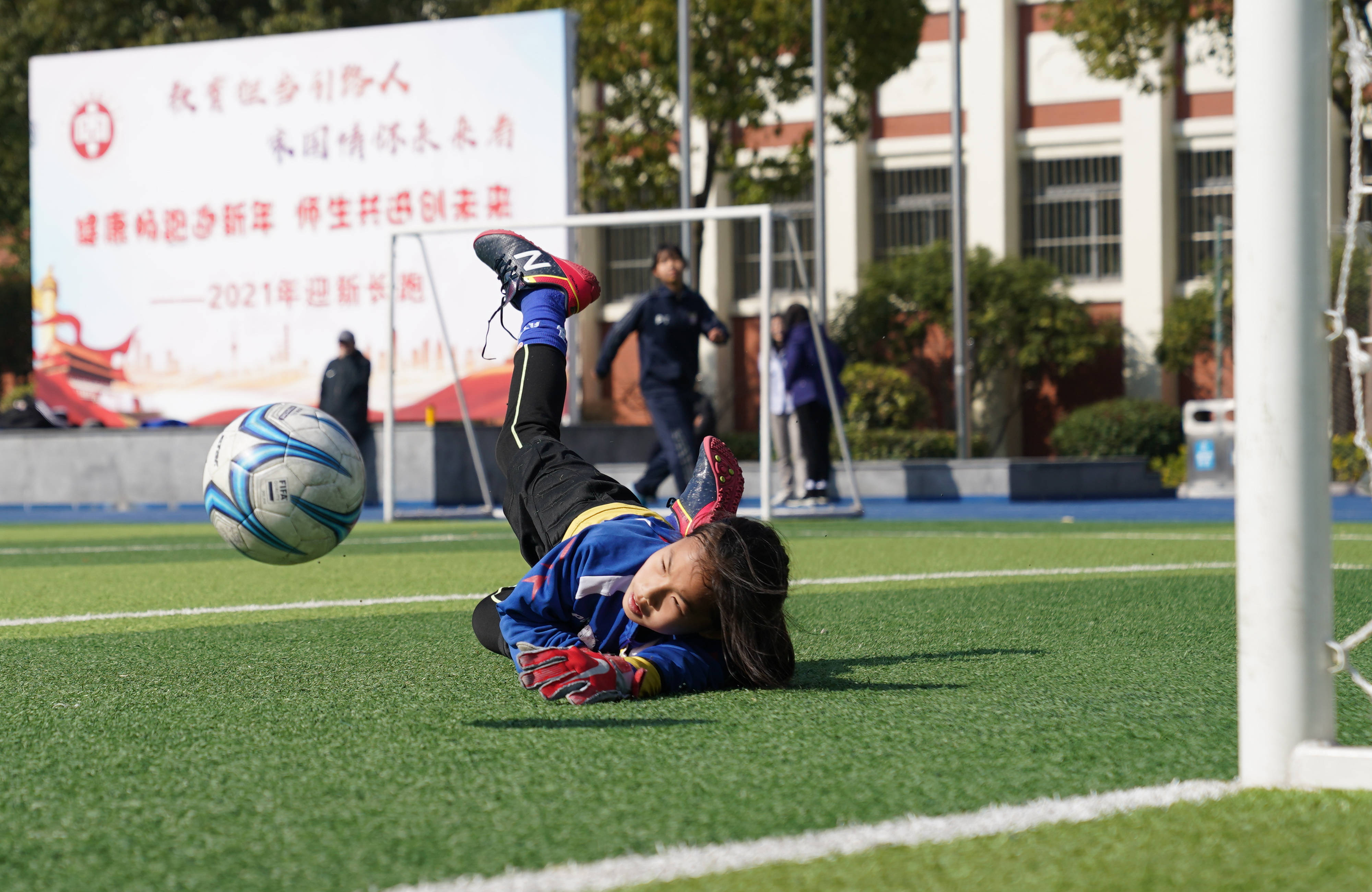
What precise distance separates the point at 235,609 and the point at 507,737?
266cm

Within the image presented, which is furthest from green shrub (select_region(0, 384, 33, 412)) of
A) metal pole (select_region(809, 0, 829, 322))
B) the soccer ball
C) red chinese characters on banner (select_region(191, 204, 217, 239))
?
the soccer ball

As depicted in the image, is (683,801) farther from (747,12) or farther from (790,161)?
(790,161)

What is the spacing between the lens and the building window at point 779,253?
2555 cm

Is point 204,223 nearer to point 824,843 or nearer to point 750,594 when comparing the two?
point 750,594

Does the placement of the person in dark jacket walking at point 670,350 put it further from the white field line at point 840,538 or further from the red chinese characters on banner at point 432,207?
the red chinese characters on banner at point 432,207

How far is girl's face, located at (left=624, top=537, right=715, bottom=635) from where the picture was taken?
2963 millimetres

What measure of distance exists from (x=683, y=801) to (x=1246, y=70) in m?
1.23

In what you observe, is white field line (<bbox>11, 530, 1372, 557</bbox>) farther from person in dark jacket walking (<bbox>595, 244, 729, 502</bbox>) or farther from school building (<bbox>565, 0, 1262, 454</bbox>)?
school building (<bbox>565, 0, 1262, 454</bbox>)

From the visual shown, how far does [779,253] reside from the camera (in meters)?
25.4

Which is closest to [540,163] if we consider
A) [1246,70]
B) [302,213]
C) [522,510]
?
[302,213]

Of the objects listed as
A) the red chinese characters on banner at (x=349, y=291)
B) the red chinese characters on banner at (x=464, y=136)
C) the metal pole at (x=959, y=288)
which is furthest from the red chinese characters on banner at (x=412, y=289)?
the metal pole at (x=959, y=288)

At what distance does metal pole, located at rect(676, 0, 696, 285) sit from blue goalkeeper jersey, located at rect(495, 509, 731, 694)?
42.8 ft

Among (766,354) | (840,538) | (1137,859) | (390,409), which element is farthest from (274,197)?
(1137,859)

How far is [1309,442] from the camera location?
1.91 metres
